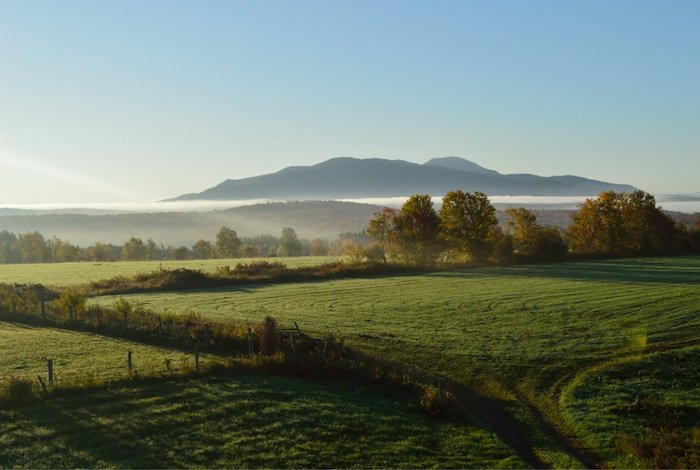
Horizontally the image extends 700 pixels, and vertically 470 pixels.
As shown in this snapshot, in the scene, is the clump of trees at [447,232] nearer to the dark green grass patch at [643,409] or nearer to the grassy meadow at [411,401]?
the grassy meadow at [411,401]

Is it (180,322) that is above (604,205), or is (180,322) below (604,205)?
below

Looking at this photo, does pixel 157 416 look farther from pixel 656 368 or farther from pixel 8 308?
pixel 8 308

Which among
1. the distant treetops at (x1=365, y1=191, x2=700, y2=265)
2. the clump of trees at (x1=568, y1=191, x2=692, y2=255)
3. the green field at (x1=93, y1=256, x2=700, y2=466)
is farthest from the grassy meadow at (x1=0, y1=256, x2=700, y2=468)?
the clump of trees at (x1=568, y1=191, x2=692, y2=255)

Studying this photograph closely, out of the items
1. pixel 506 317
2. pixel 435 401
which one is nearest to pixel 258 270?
pixel 506 317

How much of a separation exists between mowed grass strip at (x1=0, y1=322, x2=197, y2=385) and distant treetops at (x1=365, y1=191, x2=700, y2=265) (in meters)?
65.9

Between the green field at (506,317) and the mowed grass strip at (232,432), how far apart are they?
191 inches

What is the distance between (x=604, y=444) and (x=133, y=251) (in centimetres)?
17256

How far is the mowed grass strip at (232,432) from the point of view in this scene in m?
22.3

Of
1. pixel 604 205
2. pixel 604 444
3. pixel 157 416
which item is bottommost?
pixel 604 444

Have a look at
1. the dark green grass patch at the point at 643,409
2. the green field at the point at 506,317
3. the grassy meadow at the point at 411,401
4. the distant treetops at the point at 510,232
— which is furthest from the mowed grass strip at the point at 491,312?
the distant treetops at the point at 510,232

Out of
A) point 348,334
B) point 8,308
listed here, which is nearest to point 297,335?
point 348,334

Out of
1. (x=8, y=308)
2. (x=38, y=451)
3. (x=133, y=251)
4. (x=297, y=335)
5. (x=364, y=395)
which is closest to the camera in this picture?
(x=38, y=451)

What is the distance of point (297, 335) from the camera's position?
40594 mm

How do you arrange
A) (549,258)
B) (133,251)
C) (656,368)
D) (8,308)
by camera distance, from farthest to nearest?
(133,251) < (549,258) < (8,308) < (656,368)
